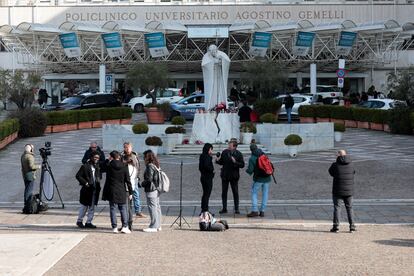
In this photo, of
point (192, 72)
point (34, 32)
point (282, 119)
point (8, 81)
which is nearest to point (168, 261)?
point (8, 81)

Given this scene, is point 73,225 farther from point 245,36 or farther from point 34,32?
point 245,36

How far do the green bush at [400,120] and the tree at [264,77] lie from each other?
12.0 m

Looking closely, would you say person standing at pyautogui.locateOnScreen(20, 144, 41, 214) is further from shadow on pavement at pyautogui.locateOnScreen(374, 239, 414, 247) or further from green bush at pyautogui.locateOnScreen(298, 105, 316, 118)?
green bush at pyautogui.locateOnScreen(298, 105, 316, 118)

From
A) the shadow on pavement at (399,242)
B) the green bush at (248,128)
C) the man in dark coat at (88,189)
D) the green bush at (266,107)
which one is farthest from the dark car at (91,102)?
the shadow on pavement at (399,242)

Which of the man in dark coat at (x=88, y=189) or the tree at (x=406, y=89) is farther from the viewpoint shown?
the tree at (x=406, y=89)

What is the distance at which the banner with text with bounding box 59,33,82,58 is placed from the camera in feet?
170

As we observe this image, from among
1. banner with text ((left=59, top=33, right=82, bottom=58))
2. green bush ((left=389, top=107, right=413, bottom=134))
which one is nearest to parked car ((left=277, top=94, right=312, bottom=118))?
green bush ((left=389, top=107, right=413, bottom=134))

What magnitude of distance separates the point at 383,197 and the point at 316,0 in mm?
46177

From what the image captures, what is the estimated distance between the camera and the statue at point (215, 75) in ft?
95.2

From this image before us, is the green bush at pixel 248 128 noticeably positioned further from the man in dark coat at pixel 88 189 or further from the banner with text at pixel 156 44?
the banner with text at pixel 156 44

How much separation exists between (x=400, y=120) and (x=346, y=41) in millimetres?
19926

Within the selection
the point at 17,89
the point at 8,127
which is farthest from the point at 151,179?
the point at 17,89

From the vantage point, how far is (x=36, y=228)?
1483cm

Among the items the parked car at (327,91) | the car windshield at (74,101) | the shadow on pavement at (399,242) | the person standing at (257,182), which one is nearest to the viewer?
the shadow on pavement at (399,242)
